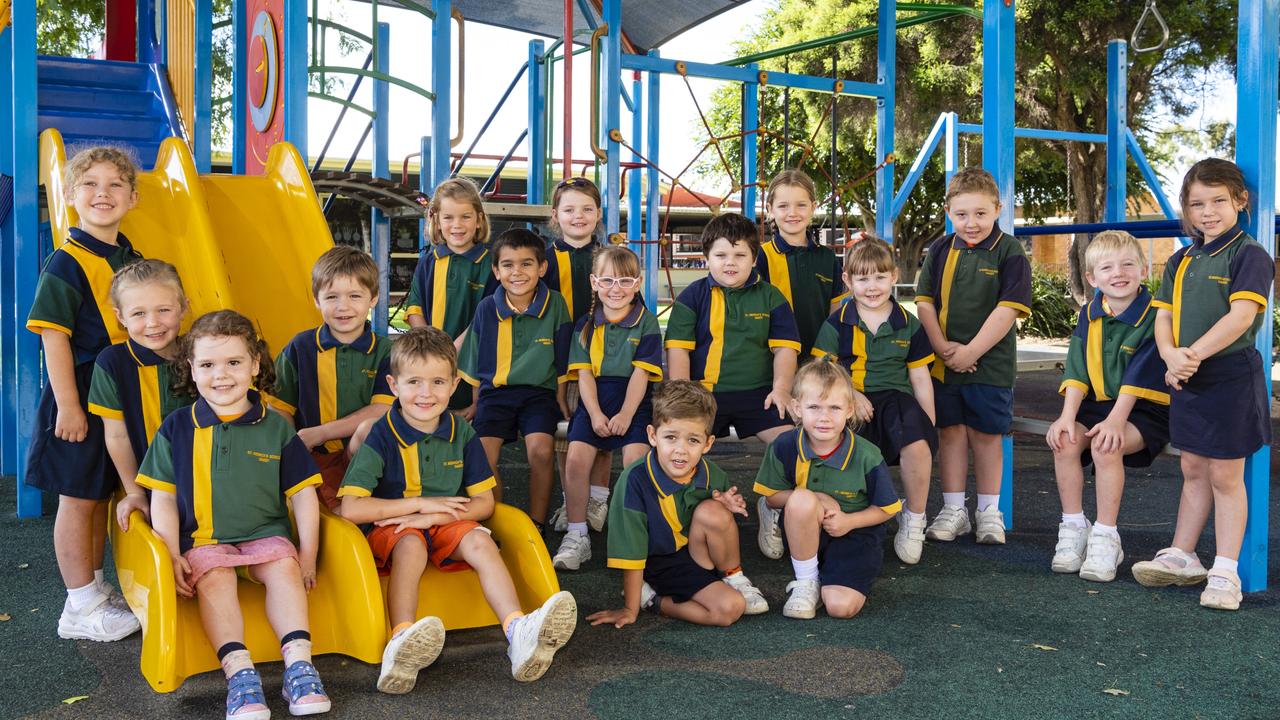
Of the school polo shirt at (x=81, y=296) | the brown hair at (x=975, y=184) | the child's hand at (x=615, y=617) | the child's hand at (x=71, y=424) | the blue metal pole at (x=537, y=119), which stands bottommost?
the child's hand at (x=615, y=617)

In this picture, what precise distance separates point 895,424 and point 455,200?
6.92ft

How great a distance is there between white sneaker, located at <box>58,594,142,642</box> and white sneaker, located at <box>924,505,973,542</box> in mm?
3103

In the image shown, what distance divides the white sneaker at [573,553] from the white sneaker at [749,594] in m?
0.73

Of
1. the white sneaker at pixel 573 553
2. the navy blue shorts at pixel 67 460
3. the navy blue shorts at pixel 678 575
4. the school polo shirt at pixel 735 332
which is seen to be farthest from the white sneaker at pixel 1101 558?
the navy blue shorts at pixel 67 460

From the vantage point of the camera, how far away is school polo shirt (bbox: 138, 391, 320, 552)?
3.08 meters

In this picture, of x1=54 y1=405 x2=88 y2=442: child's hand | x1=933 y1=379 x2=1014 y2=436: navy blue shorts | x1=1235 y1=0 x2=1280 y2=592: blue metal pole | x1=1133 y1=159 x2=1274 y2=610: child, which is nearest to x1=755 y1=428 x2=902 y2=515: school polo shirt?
x1=933 y1=379 x2=1014 y2=436: navy blue shorts

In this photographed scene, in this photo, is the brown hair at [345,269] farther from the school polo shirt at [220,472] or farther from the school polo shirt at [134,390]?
the school polo shirt at [220,472]

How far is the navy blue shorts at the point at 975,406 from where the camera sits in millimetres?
4570

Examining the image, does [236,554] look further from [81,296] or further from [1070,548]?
[1070,548]

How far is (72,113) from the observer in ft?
25.5

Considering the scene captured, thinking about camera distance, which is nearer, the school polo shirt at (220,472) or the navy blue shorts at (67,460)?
the school polo shirt at (220,472)

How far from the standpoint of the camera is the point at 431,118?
6.47 m

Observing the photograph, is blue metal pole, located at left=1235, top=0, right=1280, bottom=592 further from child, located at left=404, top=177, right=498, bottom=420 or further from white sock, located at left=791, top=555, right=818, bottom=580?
child, located at left=404, top=177, right=498, bottom=420

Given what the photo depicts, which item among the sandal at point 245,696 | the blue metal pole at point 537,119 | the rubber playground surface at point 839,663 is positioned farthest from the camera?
the blue metal pole at point 537,119
